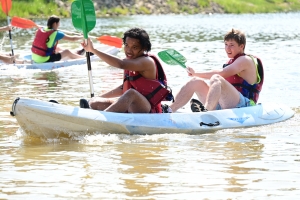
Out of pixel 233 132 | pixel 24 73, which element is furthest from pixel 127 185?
pixel 24 73

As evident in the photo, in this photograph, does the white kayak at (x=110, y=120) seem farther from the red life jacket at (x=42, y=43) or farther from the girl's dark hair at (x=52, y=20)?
the red life jacket at (x=42, y=43)

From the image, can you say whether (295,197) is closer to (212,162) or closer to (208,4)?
(212,162)

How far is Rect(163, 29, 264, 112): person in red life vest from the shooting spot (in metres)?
7.59

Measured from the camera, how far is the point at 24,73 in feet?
46.5

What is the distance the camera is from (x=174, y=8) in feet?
189

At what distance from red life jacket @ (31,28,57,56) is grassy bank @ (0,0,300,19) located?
22583mm

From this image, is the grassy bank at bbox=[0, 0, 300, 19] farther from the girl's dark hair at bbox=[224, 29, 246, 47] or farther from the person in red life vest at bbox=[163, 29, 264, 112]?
the girl's dark hair at bbox=[224, 29, 246, 47]

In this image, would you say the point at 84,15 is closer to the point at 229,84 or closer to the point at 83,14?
the point at 83,14

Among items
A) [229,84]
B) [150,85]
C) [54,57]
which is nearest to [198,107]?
[229,84]

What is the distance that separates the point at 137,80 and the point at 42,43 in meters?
7.71

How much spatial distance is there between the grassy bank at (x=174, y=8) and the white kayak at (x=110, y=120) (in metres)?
30.3

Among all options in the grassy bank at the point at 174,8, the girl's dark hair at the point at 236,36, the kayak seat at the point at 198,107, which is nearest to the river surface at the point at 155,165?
the kayak seat at the point at 198,107

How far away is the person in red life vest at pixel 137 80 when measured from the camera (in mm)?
6812

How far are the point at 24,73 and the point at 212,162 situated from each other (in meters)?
8.74
